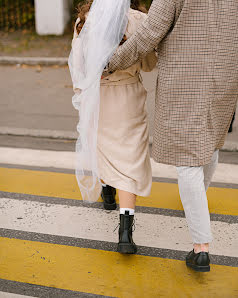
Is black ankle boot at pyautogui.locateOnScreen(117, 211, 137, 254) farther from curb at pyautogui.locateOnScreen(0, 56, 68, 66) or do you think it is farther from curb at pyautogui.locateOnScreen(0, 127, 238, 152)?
curb at pyautogui.locateOnScreen(0, 56, 68, 66)

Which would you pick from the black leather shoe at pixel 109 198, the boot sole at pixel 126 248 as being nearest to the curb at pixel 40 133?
the black leather shoe at pixel 109 198

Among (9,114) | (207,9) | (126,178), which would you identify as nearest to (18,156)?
(9,114)

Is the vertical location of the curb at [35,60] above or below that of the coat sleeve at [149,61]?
below

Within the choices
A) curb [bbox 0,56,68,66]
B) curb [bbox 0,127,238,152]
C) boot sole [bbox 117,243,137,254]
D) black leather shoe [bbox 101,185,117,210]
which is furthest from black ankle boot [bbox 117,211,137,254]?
curb [bbox 0,56,68,66]

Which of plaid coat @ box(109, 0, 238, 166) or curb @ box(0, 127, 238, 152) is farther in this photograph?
curb @ box(0, 127, 238, 152)

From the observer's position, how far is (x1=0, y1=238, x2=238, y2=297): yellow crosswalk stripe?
115 inches

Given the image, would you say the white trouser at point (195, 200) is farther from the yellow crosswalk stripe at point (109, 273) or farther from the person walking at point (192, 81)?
the yellow crosswalk stripe at point (109, 273)

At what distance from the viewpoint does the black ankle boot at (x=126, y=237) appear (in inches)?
127

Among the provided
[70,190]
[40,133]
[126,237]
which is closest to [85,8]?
[126,237]

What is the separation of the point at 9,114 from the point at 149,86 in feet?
7.52

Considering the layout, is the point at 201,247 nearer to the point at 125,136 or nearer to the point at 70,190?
the point at 125,136

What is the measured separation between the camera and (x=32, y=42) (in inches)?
449

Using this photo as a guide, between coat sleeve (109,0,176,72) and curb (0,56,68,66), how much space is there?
6723mm

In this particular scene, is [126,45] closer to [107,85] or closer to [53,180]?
[107,85]
